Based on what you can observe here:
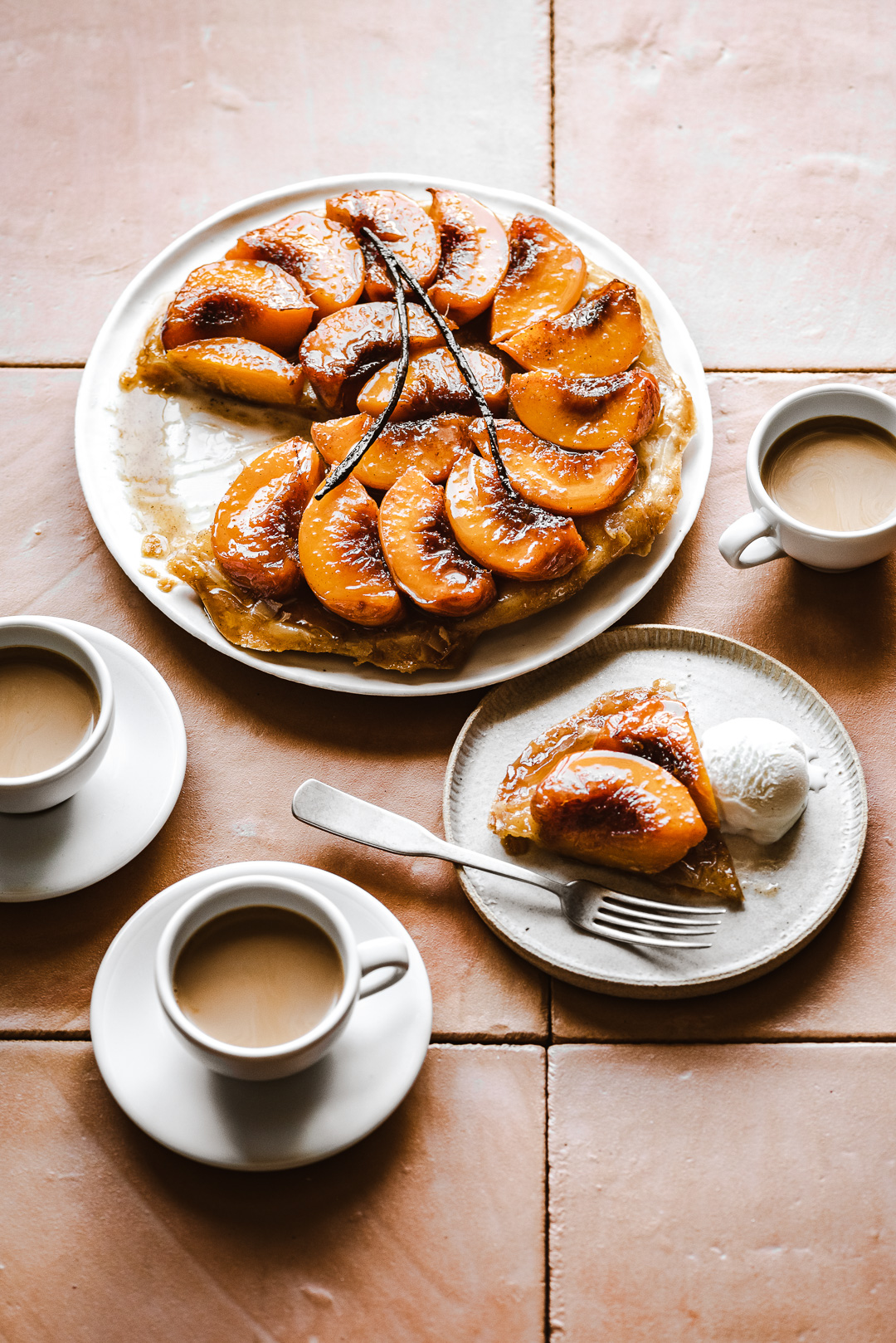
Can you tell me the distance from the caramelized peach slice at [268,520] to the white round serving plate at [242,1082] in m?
0.44

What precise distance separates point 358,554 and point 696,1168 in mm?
859

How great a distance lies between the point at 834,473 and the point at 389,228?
749mm

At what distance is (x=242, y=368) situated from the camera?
1.64m

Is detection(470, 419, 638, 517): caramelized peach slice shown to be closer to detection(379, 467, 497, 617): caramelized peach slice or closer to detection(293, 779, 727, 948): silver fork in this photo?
detection(379, 467, 497, 617): caramelized peach slice

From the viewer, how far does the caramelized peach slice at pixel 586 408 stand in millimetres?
1582

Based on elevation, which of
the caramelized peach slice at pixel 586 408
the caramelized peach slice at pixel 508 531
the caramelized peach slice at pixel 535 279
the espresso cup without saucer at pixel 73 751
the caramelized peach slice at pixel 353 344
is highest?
the caramelized peach slice at pixel 535 279

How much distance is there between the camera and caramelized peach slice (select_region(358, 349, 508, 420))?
1611 mm

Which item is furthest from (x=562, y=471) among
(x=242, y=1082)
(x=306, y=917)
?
(x=242, y=1082)

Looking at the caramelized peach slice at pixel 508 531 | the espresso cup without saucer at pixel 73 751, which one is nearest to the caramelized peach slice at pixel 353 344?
the caramelized peach slice at pixel 508 531

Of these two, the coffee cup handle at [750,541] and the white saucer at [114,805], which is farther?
the coffee cup handle at [750,541]

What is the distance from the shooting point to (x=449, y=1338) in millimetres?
1297

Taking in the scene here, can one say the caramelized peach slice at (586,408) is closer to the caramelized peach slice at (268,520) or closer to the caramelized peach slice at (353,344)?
the caramelized peach slice at (353,344)

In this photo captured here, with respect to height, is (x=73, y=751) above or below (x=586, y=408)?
below

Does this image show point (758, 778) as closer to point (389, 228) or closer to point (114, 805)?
point (114, 805)
